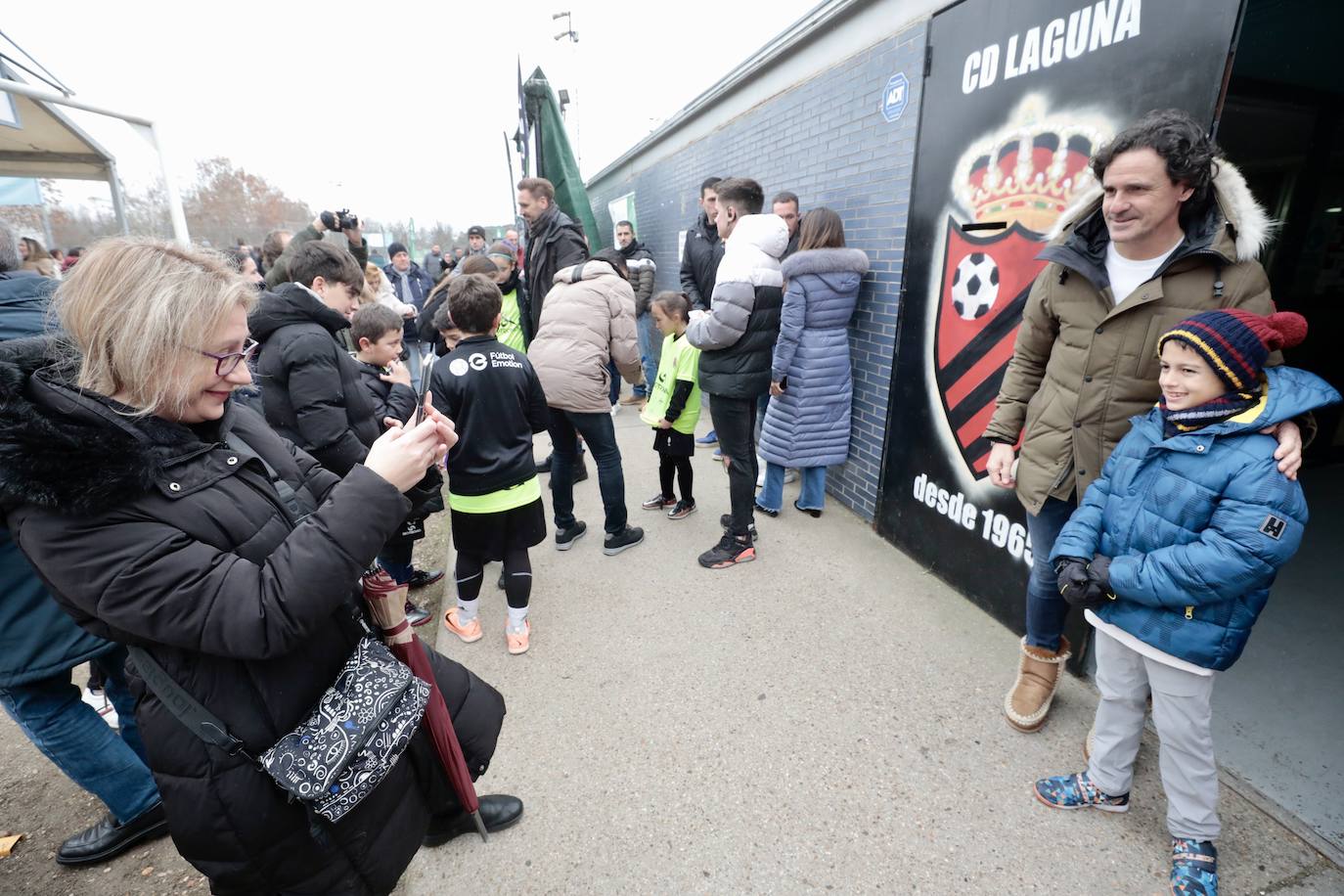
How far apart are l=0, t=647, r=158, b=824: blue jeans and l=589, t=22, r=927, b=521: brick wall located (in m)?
3.81

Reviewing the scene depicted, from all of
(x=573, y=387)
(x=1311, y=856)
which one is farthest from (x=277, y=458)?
(x=1311, y=856)

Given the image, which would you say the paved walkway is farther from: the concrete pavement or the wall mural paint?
the wall mural paint

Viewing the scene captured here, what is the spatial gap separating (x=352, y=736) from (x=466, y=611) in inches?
78.0

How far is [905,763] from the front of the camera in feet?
7.63

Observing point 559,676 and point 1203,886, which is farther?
point 559,676

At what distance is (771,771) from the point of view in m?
2.31

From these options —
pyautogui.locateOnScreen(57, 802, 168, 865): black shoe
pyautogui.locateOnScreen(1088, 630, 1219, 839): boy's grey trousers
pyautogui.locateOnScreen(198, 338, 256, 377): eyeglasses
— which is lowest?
pyautogui.locateOnScreen(57, 802, 168, 865): black shoe

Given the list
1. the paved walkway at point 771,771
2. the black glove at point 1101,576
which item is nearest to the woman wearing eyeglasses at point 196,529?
the paved walkway at point 771,771

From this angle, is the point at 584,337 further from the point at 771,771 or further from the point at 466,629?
the point at 771,771

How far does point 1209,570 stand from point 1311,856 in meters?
1.15

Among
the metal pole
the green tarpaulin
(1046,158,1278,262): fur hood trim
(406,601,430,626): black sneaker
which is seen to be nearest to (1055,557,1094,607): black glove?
(1046,158,1278,262): fur hood trim

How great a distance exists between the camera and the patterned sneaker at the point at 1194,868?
179 cm

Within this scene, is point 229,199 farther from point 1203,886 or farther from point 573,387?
point 1203,886

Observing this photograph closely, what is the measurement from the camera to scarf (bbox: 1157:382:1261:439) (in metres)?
1.65
